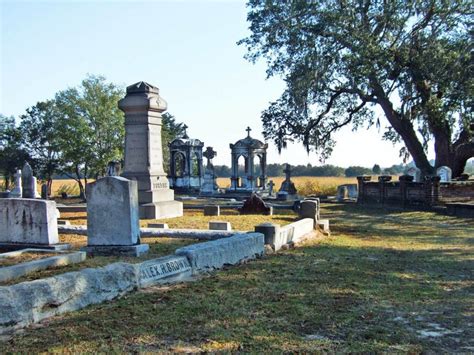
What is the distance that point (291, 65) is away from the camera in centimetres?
2436

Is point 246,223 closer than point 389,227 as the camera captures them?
Yes

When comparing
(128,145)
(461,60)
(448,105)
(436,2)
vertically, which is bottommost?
(128,145)

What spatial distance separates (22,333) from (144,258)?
3.63 m

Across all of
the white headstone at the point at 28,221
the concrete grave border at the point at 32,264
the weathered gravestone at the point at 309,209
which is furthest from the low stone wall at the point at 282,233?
the white headstone at the point at 28,221

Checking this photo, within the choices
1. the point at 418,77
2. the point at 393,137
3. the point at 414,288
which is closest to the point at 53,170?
the point at 393,137

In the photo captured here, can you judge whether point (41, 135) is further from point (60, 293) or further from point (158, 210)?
point (60, 293)

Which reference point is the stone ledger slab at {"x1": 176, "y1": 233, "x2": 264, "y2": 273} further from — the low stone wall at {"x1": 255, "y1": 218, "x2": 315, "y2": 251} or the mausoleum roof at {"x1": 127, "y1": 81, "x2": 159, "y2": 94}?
the mausoleum roof at {"x1": 127, "y1": 81, "x2": 159, "y2": 94}

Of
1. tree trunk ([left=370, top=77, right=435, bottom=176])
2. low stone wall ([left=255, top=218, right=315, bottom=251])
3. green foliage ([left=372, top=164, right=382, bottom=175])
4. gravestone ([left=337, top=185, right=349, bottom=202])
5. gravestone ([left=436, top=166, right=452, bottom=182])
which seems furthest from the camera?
green foliage ([left=372, top=164, right=382, bottom=175])

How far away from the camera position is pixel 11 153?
37906mm

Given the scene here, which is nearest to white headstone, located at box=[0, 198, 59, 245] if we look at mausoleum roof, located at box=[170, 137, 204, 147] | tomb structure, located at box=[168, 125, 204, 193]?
tomb structure, located at box=[168, 125, 204, 193]

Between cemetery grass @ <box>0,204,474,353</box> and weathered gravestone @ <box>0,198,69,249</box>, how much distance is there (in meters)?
3.52

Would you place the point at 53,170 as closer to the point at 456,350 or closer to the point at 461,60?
the point at 461,60

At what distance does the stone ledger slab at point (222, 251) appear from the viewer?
709 centimetres

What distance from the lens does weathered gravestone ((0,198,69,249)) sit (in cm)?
899
